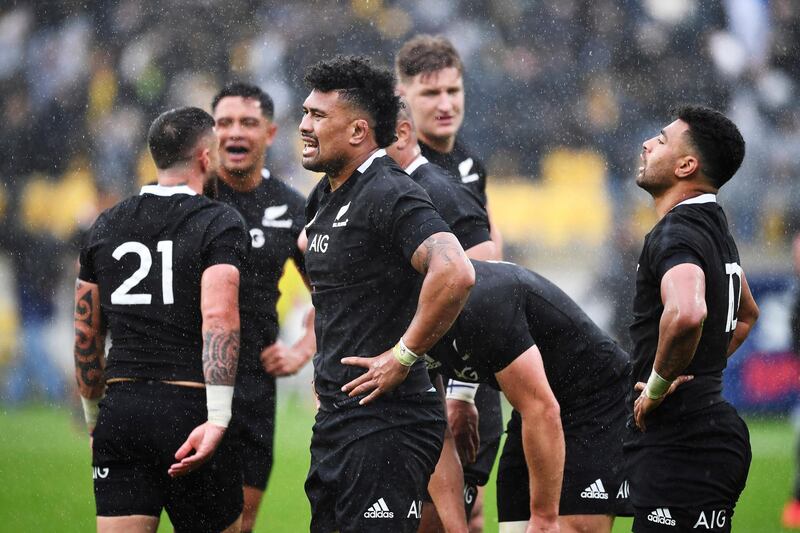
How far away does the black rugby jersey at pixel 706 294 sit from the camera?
177 inches

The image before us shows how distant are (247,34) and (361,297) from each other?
43.5 ft

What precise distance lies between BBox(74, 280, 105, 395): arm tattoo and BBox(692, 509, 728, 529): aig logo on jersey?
2.75 metres

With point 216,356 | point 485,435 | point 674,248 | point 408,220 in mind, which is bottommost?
point 485,435

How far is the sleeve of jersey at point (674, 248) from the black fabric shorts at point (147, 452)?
6.62 ft

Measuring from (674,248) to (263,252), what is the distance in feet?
9.48

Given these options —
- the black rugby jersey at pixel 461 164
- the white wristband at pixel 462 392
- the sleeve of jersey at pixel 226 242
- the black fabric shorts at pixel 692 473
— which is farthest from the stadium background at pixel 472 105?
the black fabric shorts at pixel 692 473

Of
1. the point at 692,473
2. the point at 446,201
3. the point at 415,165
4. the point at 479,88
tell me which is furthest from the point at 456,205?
the point at 479,88

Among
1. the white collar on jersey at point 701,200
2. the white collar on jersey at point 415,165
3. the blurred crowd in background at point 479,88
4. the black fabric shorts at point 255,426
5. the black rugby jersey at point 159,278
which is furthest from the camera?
the blurred crowd in background at point 479,88

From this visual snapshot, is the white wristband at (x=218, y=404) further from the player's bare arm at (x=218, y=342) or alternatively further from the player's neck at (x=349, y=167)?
the player's neck at (x=349, y=167)

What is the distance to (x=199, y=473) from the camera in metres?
5.02

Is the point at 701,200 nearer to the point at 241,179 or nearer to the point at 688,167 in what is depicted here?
the point at 688,167

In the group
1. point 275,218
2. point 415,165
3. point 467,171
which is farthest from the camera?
point 467,171

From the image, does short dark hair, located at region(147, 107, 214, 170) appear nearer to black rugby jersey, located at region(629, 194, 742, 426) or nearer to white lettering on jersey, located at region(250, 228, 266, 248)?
white lettering on jersey, located at region(250, 228, 266, 248)

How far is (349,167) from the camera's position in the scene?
4441 mm
